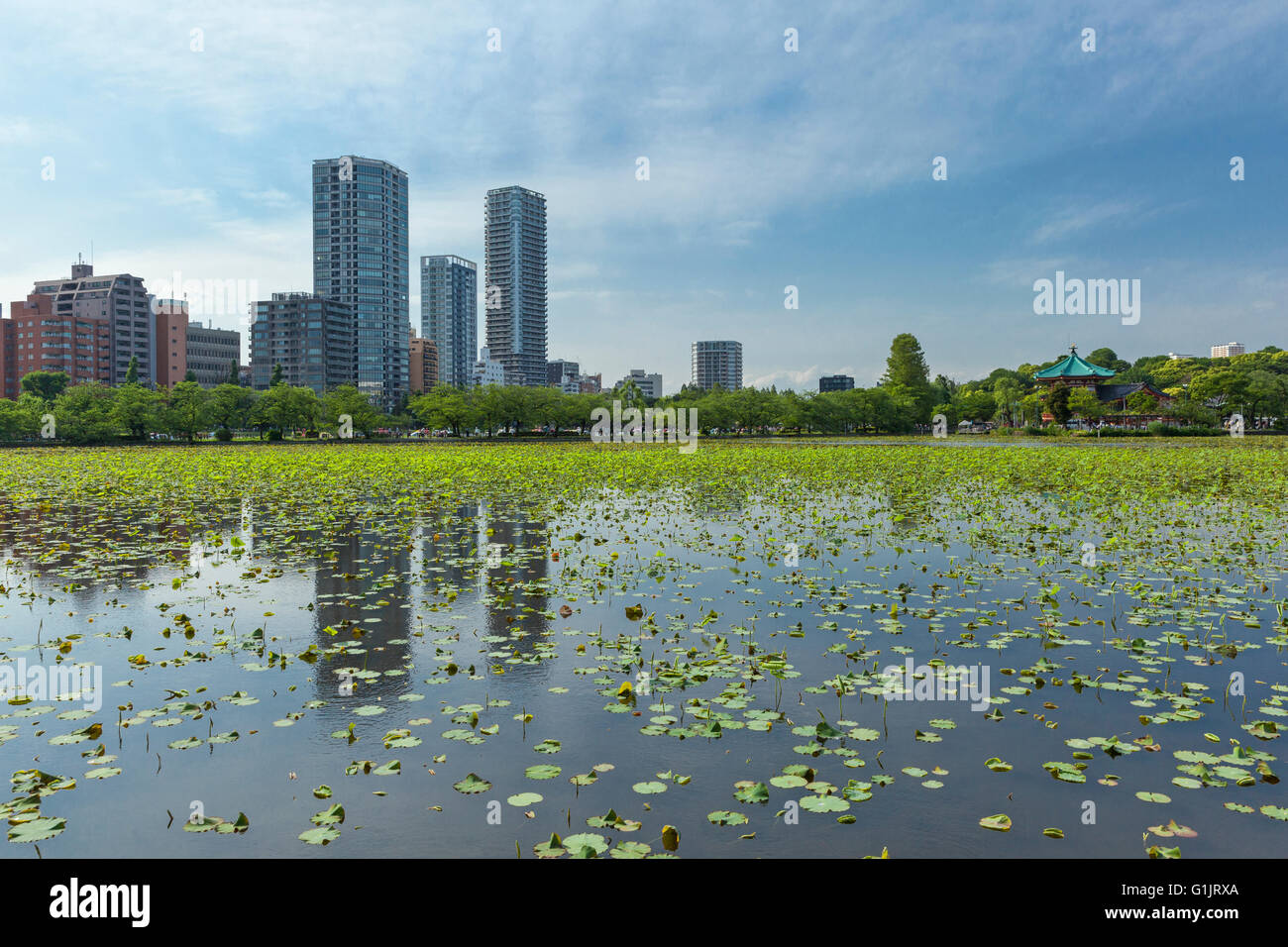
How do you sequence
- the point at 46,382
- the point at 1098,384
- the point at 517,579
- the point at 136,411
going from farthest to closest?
the point at 46,382 → the point at 1098,384 → the point at 136,411 → the point at 517,579

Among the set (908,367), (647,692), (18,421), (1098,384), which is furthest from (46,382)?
(1098,384)

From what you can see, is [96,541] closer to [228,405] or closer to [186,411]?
[186,411]

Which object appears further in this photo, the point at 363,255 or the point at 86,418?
the point at 363,255

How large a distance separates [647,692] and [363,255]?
7529 inches

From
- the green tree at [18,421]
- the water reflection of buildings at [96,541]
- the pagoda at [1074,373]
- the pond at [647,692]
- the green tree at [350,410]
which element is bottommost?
the pond at [647,692]

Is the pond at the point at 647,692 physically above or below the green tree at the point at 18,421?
below

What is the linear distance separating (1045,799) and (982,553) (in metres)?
8.51

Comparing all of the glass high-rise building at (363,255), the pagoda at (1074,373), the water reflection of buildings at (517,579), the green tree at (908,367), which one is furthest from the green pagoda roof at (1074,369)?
the glass high-rise building at (363,255)

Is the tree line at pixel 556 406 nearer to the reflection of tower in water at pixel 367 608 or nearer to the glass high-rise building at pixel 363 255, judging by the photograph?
the glass high-rise building at pixel 363 255

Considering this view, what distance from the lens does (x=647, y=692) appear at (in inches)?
240

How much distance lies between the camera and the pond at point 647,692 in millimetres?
4098

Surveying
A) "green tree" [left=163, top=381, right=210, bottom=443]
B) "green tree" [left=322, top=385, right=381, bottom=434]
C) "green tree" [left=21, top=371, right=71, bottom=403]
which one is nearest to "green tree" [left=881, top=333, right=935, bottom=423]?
"green tree" [left=322, top=385, right=381, bottom=434]

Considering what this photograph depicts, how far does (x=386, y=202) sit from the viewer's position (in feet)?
585

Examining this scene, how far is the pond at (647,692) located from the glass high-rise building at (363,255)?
173m
